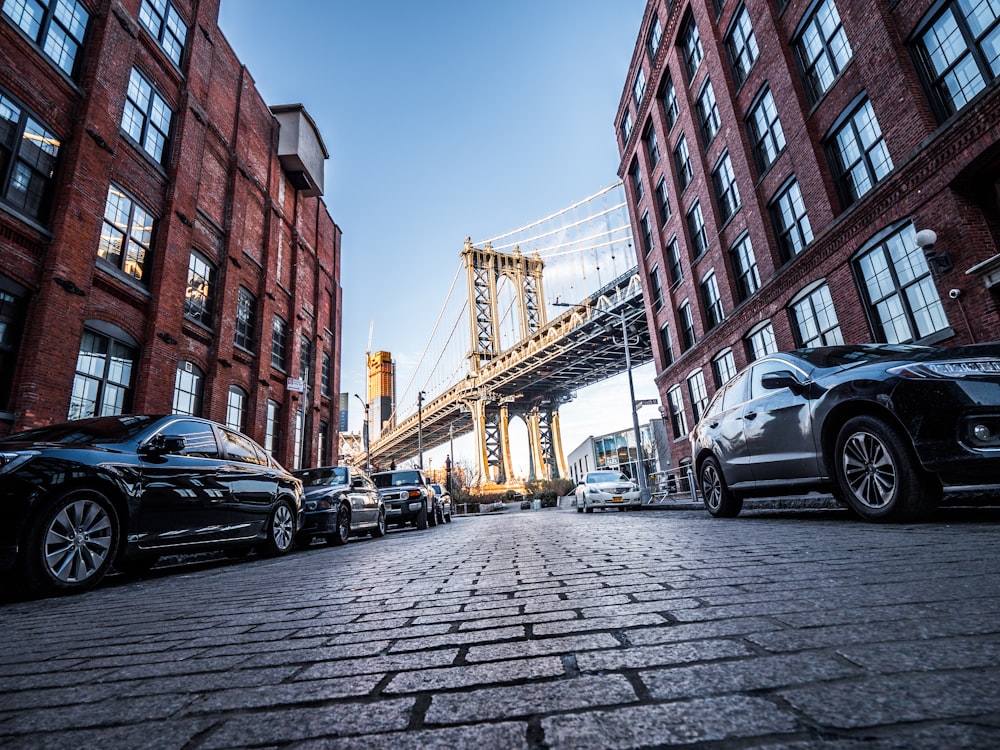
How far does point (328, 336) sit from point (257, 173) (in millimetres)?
8110

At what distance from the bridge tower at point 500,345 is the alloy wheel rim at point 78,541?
42.7 metres

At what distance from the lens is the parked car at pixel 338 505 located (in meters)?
9.15

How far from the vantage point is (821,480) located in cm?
558

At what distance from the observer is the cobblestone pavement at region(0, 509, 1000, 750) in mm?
1032

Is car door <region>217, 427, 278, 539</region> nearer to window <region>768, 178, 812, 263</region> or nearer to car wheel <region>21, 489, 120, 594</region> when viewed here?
car wheel <region>21, 489, 120, 594</region>

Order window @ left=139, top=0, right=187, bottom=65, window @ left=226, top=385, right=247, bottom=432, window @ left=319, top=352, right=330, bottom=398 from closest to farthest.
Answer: window @ left=139, top=0, right=187, bottom=65 → window @ left=226, top=385, right=247, bottom=432 → window @ left=319, top=352, right=330, bottom=398

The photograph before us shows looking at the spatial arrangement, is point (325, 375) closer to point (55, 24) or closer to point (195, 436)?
point (55, 24)

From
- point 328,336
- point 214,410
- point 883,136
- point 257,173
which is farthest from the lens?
point 328,336

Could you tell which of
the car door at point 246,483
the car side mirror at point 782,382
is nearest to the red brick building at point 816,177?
the car side mirror at point 782,382

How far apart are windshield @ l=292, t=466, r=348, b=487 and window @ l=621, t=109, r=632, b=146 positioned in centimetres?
2439

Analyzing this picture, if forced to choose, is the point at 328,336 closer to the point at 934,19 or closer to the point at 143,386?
the point at 143,386

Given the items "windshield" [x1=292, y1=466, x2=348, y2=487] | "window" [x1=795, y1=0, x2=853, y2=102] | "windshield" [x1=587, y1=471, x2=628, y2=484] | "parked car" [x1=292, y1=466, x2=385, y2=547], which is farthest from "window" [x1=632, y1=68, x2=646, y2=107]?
"windshield" [x1=292, y1=466, x2=348, y2=487]

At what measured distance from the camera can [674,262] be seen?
24.1 metres

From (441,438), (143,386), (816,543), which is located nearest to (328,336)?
(143,386)
